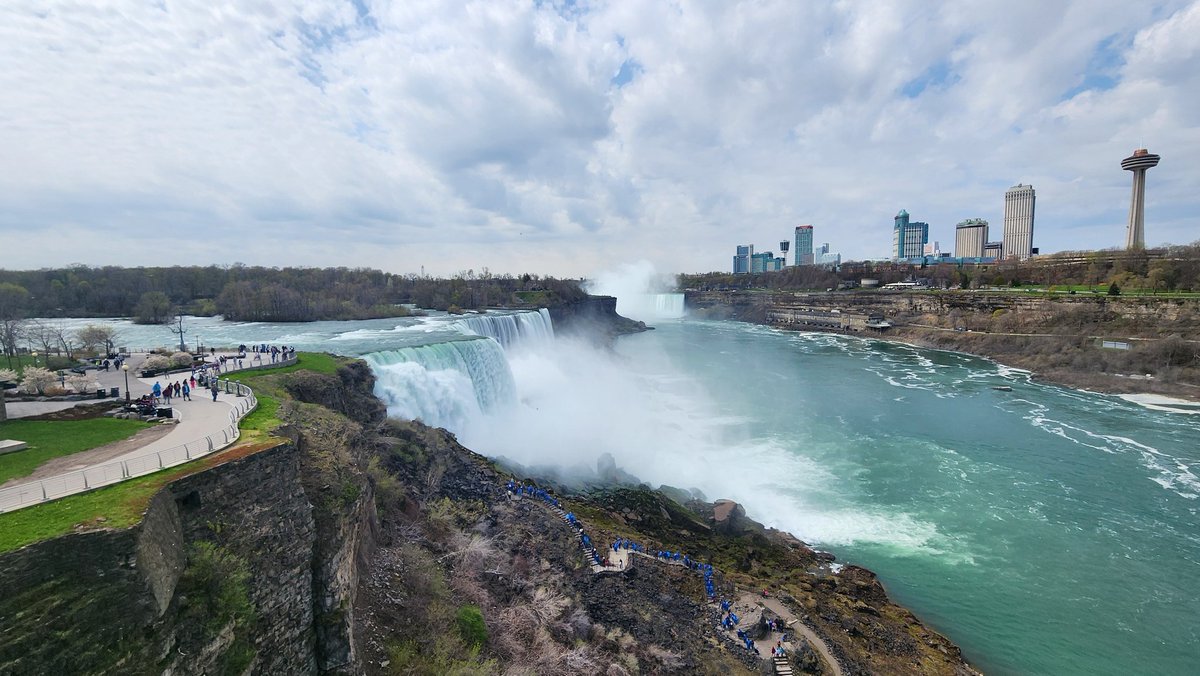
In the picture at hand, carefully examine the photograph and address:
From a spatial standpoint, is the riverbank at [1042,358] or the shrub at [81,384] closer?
the shrub at [81,384]

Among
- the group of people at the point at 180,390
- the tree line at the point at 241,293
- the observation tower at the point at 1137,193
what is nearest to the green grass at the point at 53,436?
the group of people at the point at 180,390

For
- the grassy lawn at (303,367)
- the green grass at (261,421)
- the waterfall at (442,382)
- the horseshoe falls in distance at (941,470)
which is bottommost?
the horseshoe falls in distance at (941,470)

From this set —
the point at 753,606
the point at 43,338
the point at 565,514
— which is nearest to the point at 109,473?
the point at 565,514

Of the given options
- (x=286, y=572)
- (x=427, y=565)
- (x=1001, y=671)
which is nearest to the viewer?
(x=286, y=572)

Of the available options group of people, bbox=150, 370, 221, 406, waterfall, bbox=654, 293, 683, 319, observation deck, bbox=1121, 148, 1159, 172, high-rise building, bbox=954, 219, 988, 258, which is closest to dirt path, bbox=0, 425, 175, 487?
group of people, bbox=150, 370, 221, 406

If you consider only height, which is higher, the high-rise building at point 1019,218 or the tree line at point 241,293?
the high-rise building at point 1019,218

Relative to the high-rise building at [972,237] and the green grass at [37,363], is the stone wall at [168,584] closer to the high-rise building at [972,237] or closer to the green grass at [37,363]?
the green grass at [37,363]

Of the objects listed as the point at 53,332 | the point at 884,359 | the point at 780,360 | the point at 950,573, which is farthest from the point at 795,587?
the point at 884,359

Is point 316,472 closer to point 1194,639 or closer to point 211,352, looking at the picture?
point 211,352
